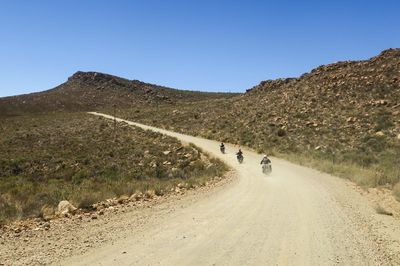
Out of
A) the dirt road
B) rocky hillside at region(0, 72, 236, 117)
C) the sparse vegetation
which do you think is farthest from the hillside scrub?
rocky hillside at region(0, 72, 236, 117)

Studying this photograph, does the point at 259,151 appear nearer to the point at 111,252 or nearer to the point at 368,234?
the point at 368,234

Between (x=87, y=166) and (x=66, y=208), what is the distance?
69.8ft

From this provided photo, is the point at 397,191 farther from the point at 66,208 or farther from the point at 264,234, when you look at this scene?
the point at 66,208

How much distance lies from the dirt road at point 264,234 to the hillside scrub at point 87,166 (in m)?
4.24

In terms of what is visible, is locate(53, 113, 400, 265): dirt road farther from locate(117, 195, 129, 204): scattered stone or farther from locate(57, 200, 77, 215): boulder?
locate(57, 200, 77, 215): boulder

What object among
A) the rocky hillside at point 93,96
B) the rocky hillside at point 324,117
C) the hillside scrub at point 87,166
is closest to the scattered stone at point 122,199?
the hillside scrub at point 87,166

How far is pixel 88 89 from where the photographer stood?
12850cm

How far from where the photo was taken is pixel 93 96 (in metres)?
120

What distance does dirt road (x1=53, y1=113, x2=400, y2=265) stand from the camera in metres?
8.83

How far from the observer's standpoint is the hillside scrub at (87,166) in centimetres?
1698

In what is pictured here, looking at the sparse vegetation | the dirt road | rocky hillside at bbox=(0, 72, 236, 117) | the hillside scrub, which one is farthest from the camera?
rocky hillside at bbox=(0, 72, 236, 117)

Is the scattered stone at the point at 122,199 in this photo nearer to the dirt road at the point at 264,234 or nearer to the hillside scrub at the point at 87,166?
the hillside scrub at the point at 87,166

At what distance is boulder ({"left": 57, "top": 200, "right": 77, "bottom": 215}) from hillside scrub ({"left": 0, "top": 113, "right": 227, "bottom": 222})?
64cm

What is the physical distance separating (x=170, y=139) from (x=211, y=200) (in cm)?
2939
